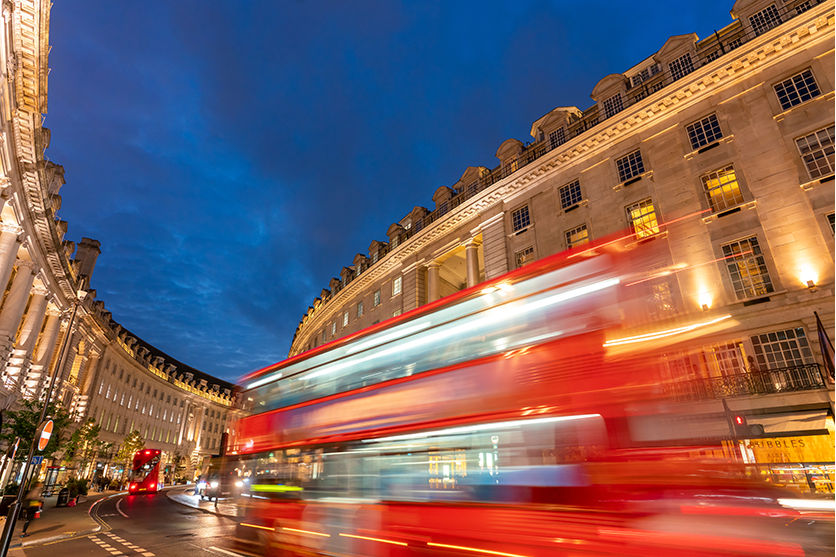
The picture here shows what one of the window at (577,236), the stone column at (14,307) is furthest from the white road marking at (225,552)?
the stone column at (14,307)

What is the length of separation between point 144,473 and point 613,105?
1900 inches

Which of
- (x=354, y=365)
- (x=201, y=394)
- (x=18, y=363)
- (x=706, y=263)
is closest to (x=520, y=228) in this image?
(x=706, y=263)

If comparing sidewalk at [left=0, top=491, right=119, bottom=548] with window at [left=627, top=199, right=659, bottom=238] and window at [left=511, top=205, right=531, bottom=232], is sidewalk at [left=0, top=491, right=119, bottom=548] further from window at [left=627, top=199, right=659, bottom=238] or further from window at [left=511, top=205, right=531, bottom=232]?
window at [left=627, top=199, right=659, bottom=238]

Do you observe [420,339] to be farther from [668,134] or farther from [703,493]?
[668,134]

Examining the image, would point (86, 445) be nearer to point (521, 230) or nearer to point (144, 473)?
point (144, 473)

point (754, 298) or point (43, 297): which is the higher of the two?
point (43, 297)

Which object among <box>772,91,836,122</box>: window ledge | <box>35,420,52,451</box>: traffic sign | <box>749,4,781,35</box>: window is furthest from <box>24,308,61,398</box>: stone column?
<box>749,4,781,35</box>: window

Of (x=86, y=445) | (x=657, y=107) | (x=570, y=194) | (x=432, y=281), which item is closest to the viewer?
(x=657, y=107)

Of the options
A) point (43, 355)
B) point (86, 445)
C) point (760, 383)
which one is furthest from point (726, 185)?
point (86, 445)

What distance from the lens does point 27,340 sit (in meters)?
35.4

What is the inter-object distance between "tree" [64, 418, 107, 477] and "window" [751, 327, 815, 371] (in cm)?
4860

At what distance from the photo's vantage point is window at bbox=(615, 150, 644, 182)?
22.4m

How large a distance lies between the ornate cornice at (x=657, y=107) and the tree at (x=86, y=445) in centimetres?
3845

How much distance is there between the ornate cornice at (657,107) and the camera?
1825 centimetres
